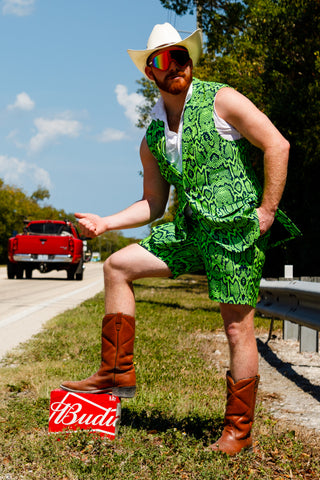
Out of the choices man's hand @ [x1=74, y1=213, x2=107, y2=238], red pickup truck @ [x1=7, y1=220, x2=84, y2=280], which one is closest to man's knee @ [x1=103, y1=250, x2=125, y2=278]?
man's hand @ [x1=74, y1=213, x2=107, y2=238]

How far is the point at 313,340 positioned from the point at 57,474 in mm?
4055

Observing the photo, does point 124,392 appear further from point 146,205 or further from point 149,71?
point 149,71

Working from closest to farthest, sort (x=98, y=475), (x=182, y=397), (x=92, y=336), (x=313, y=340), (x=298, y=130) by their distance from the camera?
1. (x=98, y=475)
2. (x=182, y=397)
3. (x=313, y=340)
4. (x=92, y=336)
5. (x=298, y=130)

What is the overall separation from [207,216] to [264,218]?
0.93ft

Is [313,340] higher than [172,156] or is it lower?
lower

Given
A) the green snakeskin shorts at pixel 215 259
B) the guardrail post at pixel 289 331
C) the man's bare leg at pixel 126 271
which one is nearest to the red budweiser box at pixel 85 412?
the man's bare leg at pixel 126 271

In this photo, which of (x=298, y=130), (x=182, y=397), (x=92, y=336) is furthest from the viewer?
(x=298, y=130)

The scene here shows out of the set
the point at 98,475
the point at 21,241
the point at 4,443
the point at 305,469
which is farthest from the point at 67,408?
the point at 21,241

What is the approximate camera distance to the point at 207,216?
2859mm

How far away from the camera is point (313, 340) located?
614 cm

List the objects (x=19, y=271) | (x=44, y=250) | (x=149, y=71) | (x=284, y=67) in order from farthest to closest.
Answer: (x=19, y=271)
(x=44, y=250)
(x=284, y=67)
(x=149, y=71)

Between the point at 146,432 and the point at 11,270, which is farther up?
the point at 11,270

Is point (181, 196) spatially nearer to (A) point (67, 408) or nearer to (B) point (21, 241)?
(A) point (67, 408)

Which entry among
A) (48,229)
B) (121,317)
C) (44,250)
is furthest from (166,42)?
(48,229)
